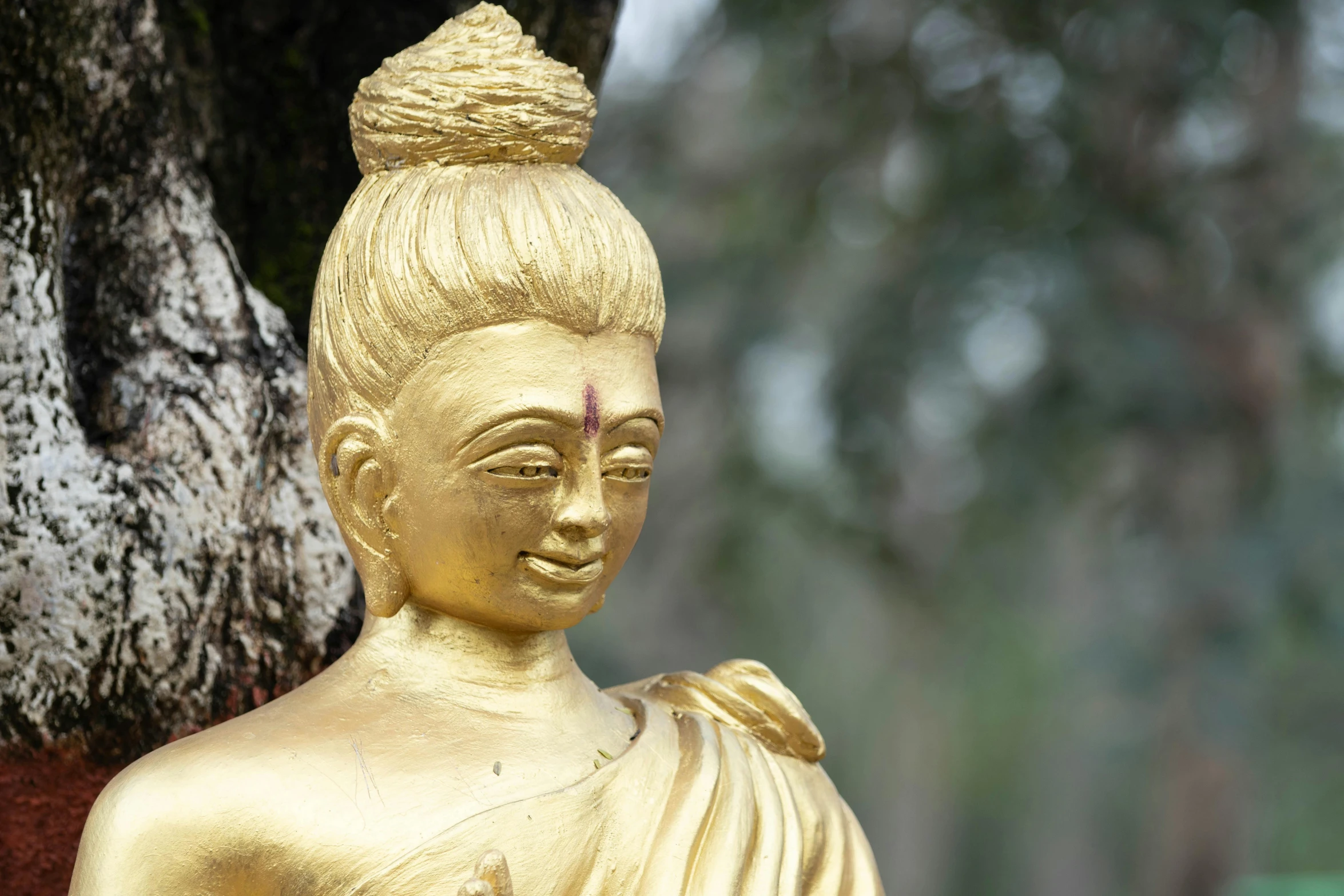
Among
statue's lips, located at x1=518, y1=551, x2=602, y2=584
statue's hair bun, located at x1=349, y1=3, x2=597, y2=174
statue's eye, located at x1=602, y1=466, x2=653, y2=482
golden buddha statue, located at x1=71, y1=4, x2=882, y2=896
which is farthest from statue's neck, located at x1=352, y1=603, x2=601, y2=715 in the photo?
statue's hair bun, located at x1=349, y1=3, x2=597, y2=174

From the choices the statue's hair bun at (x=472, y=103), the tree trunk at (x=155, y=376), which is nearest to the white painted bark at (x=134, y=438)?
the tree trunk at (x=155, y=376)

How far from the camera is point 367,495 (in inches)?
66.2

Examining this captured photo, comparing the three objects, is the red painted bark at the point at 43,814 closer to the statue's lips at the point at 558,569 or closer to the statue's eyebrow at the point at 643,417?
the statue's lips at the point at 558,569

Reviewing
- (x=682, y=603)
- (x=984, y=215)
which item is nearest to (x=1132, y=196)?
(x=984, y=215)

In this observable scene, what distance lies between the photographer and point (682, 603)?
24.5 ft

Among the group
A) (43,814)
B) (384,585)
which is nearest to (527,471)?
(384,585)

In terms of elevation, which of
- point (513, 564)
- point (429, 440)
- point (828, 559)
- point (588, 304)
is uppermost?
point (588, 304)

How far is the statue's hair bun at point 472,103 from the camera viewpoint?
1.66 m

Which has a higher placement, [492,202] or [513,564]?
[492,202]

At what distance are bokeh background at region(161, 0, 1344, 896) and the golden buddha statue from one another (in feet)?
11.1

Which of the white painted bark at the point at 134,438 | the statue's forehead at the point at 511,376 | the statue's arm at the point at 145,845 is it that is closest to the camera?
the statue's arm at the point at 145,845

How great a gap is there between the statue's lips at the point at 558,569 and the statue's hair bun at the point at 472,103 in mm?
452

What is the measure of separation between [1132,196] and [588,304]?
390cm

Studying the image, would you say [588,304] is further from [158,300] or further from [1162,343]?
[1162,343]
